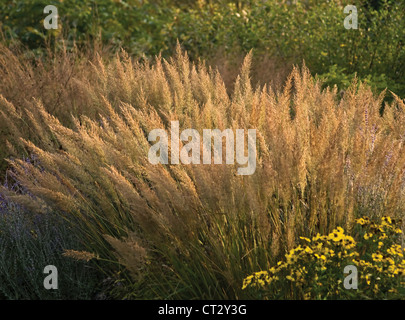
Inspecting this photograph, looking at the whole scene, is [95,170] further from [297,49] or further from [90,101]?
[297,49]

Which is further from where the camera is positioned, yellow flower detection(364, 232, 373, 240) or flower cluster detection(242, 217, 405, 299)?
yellow flower detection(364, 232, 373, 240)

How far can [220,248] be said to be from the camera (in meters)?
3.30

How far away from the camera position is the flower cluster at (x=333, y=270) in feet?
10.00

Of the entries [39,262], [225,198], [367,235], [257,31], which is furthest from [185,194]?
[257,31]

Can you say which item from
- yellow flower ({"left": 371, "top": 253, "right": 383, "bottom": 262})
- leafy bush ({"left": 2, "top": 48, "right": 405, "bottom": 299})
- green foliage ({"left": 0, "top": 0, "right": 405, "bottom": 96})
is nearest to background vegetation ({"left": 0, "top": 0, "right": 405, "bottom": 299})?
leafy bush ({"left": 2, "top": 48, "right": 405, "bottom": 299})

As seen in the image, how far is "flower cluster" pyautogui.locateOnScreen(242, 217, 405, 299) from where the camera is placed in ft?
10.00

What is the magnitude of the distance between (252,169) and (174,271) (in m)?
0.77

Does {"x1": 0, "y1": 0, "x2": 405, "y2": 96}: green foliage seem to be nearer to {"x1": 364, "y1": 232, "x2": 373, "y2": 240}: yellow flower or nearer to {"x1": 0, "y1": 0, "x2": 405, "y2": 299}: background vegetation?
{"x1": 0, "y1": 0, "x2": 405, "y2": 299}: background vegetation

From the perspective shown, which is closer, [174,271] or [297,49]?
[174,271]

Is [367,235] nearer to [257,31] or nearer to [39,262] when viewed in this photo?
[39,262]

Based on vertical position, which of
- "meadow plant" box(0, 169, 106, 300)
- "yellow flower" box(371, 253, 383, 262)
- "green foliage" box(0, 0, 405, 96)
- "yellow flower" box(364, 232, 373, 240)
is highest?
"green foliage" box(0, 0, 405, 96)

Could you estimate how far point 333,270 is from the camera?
3.16 m

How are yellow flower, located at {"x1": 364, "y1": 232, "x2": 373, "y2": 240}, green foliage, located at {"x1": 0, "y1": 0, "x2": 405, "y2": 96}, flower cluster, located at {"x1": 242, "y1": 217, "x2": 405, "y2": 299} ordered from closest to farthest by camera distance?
1. flower cluster, located at {"x1": 242, "y1": 217, "x2": 405, "y2": 299}
2. yellow flower, located at {"x1": 364, "y1": 232, "x2": 373, "y2": 240}
3. green foliage, located at {"x1": 0, "y1": 0, "x2": 405, "y2": 96}
